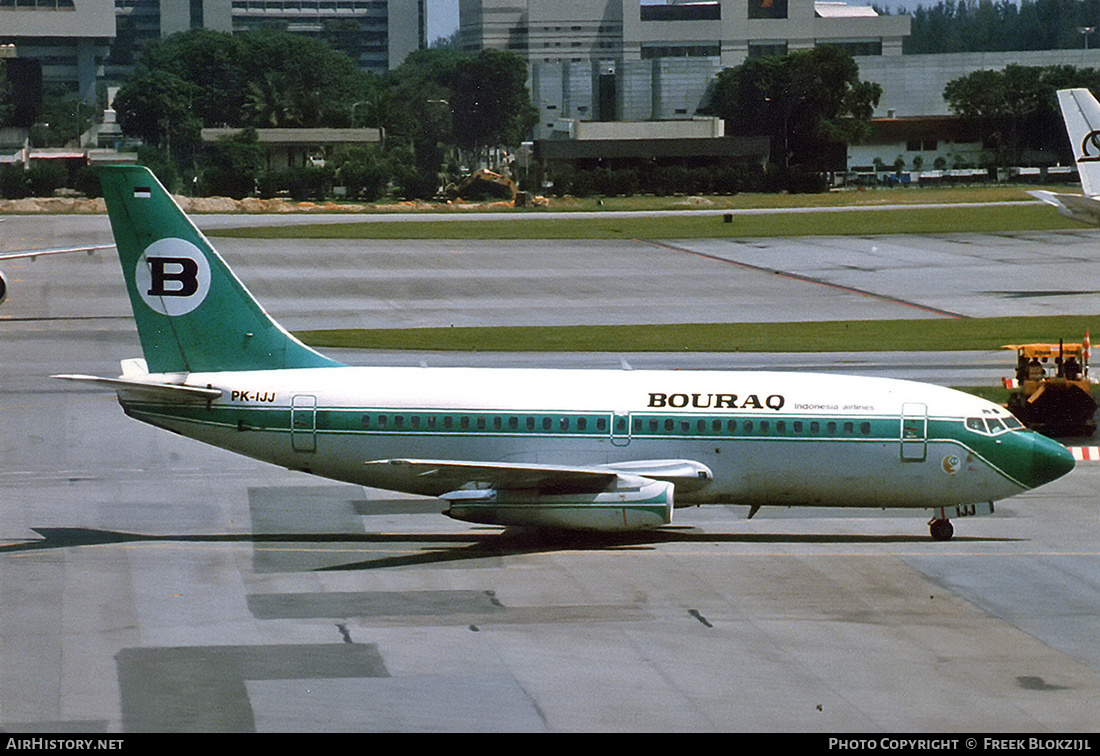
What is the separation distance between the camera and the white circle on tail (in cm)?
3406

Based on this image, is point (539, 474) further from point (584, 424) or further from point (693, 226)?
point (693, 226)

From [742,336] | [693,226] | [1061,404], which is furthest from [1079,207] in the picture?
[693,226]

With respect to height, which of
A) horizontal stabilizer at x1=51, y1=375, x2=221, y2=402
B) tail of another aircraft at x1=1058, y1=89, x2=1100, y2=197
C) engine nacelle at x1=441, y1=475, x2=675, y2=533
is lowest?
engine nacelle at x1=441, y1=475, x2=675, y2=533

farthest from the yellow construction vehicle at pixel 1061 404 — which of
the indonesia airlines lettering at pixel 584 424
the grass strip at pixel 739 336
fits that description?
the grass strip at pixel 739 336

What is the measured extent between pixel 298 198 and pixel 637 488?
152 meters

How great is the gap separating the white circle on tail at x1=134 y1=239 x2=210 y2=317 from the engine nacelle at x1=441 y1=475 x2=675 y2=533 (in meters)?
7.48

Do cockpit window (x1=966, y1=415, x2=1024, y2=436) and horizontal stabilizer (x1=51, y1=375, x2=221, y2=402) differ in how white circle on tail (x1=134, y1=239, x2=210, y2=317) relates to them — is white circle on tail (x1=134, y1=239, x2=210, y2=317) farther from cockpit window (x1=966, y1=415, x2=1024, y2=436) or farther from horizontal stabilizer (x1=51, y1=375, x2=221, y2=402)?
cockpit window (x1=966, y1=415, x2=1024, y2=436)

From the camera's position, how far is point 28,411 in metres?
49.3

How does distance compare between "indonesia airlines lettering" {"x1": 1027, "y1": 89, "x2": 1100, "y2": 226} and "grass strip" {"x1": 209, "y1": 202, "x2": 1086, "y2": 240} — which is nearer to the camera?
"indonesia airlines lettering" {"x1": 1027, "y1": 89, "x2": 1100, "y2": 226}

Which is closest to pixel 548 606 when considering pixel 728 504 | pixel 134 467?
pixel 728 504

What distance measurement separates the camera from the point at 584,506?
32.0m

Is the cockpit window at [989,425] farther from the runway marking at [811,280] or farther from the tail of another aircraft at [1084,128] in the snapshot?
the tail of another aircraft at [1084,128]

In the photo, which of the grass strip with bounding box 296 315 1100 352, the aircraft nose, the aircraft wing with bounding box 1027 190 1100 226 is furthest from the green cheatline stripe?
the aircraft nose

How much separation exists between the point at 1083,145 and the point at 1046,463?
156ft
